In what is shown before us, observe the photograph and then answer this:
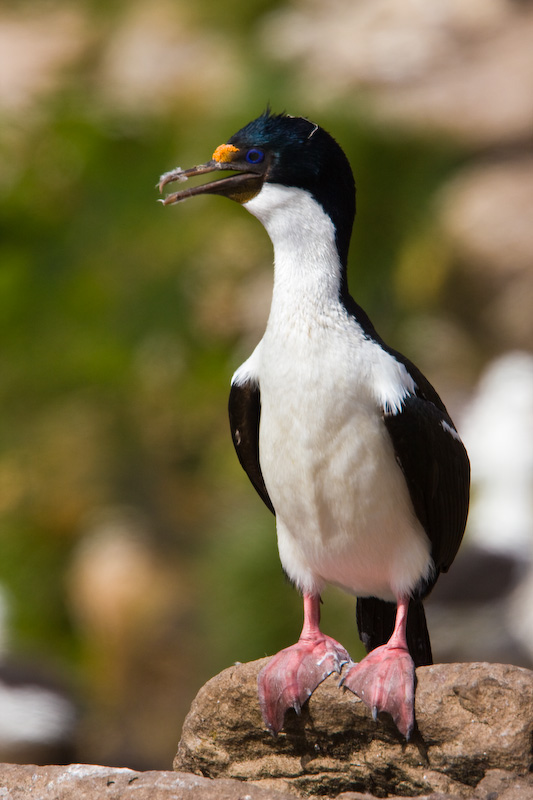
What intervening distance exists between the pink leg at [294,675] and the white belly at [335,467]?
31 cm

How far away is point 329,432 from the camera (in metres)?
3.63

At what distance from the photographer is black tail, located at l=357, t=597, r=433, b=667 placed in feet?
13.2

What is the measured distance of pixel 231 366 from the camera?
1086cm

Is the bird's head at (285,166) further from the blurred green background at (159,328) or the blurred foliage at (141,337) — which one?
the blurred foliage at (141,337)

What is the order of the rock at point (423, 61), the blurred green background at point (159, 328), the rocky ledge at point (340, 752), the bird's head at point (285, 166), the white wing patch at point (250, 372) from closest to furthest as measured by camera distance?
the rocky ledge at point (340, 752)
the bird's head at point (285, 166)
the white wing patch at point (250, 372)
the blurred green background at point (159, 328)
the rock at point (423, 61)

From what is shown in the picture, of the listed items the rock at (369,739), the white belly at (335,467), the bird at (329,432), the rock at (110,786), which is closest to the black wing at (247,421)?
the bird at (329,432)

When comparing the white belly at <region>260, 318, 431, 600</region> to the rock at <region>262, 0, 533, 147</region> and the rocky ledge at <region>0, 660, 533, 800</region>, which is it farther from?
the rock at <region>262, 0, 533, 147</region>

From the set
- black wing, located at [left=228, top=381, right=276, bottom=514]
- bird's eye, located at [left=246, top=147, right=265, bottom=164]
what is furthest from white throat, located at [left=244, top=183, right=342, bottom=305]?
black wing, located at [left=228, top=381, right=276, bottom=514]

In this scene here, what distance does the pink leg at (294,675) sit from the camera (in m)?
3.54

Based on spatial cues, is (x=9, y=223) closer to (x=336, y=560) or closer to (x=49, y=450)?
(x=49, y=450)

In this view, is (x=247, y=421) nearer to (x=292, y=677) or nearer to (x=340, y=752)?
(x=292, y=677)

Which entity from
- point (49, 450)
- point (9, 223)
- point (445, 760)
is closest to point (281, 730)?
point (445, 760)

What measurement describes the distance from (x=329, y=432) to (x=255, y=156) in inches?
42.9

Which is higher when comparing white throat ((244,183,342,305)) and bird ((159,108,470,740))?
white throat ((244,183,342,305))
